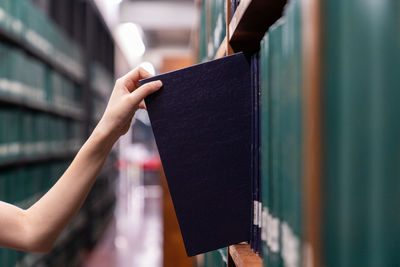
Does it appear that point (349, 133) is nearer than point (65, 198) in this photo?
Yes

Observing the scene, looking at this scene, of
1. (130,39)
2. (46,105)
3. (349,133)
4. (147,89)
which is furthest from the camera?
(130,39)

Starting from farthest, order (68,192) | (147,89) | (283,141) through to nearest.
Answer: (68,192) < (147,89) < (283,141)

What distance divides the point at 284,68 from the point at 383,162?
0.67ft

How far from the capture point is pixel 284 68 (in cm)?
57

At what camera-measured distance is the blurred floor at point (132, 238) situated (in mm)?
4648

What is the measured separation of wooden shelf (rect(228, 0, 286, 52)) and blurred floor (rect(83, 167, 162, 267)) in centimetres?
377

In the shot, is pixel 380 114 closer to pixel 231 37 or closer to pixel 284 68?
pixel 284 68

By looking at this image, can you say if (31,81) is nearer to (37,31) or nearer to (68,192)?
(37,31)

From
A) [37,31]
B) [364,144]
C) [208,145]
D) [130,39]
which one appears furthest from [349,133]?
[130,39]

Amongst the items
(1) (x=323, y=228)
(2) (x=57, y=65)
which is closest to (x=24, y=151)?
(2) (x=57, y=65)

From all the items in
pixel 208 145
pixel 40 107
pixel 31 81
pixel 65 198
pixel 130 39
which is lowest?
pixel 65 198

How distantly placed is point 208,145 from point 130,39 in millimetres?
9581

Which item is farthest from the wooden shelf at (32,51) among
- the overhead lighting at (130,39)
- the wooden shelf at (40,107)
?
the overhead lighting at (130,39)

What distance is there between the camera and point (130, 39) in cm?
1009
